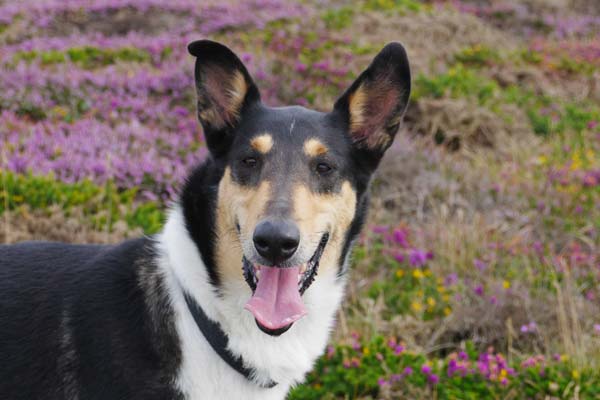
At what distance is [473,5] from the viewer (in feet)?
49.2

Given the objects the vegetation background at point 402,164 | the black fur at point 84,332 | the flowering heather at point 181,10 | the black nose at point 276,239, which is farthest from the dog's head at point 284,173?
the flowering heather at point 181,10

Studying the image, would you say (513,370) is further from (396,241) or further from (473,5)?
(473,5)

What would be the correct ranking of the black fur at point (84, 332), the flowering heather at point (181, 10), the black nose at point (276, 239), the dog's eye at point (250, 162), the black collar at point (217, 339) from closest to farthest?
the black nose at point (276, 239), the black fur at point (84, 332), the black collar at point (217, 339), the dog's eye at point (250, 162), the flowering heather at point (181, 10)

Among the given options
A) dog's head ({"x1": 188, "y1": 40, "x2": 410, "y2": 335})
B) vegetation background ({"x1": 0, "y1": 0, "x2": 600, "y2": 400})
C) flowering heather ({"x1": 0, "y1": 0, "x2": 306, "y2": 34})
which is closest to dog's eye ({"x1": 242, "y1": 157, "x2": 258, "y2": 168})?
dog's head ({"x1": 188, "y1": 40, "x2": 410, "y2": 335})

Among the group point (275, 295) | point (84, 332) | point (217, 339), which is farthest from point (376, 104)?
point (84, 332)

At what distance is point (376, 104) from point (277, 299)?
119 centimetres

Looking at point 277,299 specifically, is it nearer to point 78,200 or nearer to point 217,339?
point 217,339

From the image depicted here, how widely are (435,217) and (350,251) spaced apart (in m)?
3.32

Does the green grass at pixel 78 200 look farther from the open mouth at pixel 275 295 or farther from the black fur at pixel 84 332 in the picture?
the open mouth at pixel 275 295

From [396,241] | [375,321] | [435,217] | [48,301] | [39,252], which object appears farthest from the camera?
[435,217]

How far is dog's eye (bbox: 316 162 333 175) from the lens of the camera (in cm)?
300

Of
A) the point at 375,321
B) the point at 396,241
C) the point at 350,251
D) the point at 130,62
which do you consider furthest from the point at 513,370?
the point at 130,62

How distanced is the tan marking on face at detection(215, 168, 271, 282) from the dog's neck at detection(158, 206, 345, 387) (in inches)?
2.4

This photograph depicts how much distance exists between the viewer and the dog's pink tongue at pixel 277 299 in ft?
8.79
